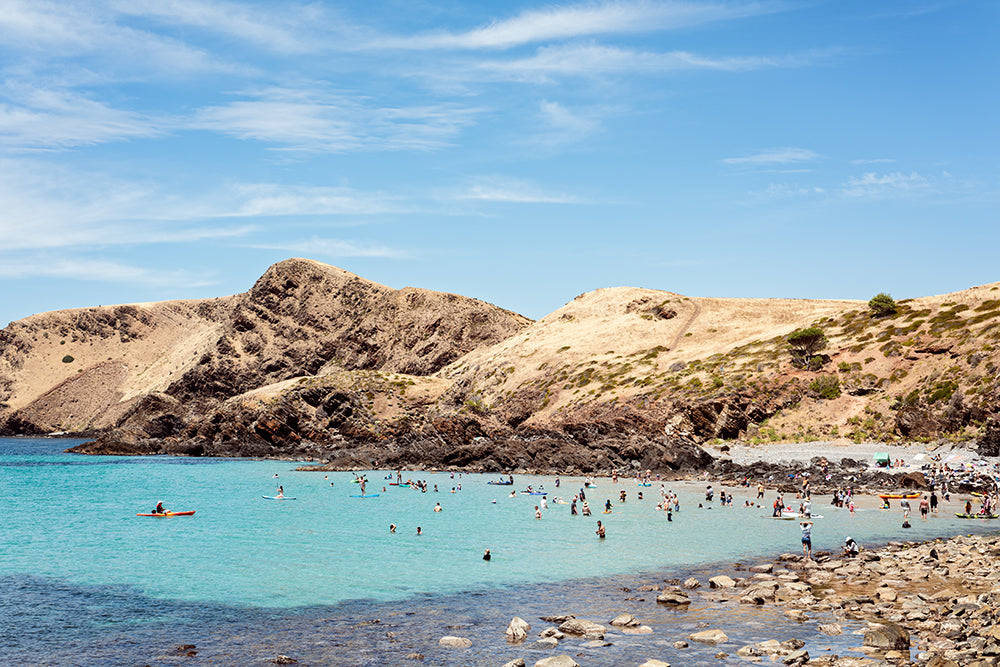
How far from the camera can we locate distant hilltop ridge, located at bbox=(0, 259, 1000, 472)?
89188mm

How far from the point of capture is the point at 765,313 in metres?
146

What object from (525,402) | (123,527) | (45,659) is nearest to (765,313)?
(525,402)

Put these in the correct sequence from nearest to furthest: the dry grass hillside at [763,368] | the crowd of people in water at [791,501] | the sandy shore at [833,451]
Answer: the crowd of people in water at [791,501] → the sandy shore at [833,451] → the dry grass hillside at [763,368]

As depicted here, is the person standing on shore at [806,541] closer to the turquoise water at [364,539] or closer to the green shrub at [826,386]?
the turquoise water at [364,539]

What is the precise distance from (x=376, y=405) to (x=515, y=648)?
364ft

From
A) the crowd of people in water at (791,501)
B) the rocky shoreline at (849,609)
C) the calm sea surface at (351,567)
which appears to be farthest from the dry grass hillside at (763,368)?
the rocky shoreline at (849,609)

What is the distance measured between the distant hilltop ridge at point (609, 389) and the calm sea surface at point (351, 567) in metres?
21.9

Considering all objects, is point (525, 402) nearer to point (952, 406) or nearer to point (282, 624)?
point (952, 406)

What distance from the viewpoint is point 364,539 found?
50.5 m

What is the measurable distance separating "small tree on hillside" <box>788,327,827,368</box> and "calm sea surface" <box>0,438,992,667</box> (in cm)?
4150

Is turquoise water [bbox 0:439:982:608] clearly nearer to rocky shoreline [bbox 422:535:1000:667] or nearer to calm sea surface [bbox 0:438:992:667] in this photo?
calm sea surface [bbox 0:438:992:667]

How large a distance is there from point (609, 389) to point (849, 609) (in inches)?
3522

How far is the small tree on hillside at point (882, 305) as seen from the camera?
368ft

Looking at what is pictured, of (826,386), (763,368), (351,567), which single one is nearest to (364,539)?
(351,567)
